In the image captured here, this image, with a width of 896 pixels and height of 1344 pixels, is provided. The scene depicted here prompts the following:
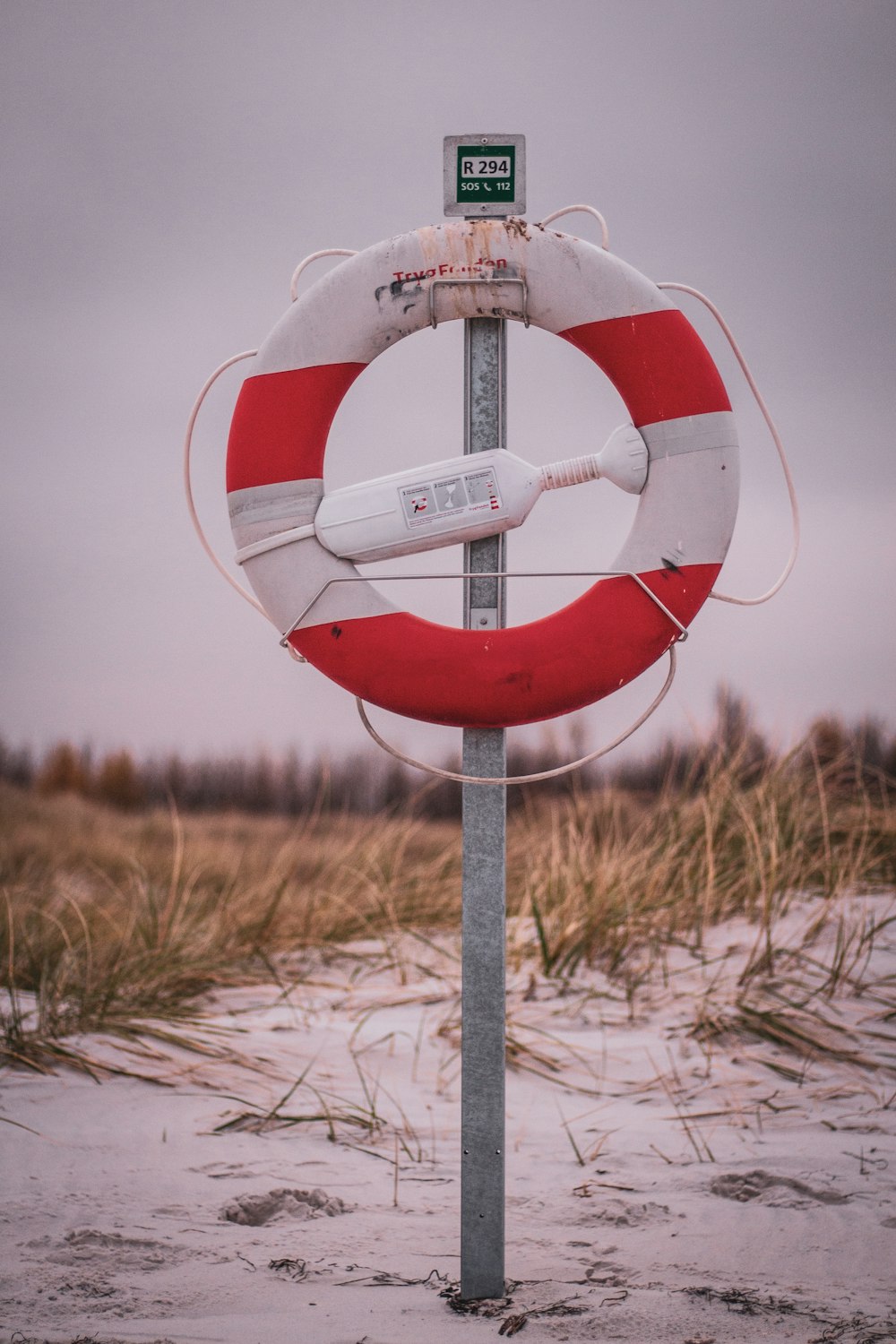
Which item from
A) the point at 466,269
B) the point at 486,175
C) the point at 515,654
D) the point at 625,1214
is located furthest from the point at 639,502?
the point at 625,1214

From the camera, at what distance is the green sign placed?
1795 millimetres

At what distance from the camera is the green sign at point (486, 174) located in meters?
1.79

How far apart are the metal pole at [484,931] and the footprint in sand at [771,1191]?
0.59 metres

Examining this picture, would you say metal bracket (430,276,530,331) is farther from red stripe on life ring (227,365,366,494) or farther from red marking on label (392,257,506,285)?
red stripe on life ring (227,365,366,494)

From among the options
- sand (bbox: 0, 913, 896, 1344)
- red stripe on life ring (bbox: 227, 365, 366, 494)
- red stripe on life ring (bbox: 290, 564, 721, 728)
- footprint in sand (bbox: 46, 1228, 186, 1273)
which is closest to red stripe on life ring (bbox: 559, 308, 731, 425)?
red stripe on life ring (bbox: 290, 564, 721, 728)

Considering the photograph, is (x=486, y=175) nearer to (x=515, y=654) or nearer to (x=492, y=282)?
(x=492, y=282)

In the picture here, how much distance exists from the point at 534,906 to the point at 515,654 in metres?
1.53

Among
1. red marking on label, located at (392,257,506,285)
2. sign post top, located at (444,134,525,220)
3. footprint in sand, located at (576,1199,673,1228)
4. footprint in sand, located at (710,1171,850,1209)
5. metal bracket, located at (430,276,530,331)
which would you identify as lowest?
footprint in sand, located at (576,1199,673,1228)

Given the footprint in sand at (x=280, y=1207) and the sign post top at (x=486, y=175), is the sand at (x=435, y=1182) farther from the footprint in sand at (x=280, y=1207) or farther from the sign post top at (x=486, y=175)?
the sign post top at (x=486, y=175)

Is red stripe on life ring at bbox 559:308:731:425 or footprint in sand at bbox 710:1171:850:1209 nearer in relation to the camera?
red stripe on life ring at bbox 559:308:731:425

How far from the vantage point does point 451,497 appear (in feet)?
5.69

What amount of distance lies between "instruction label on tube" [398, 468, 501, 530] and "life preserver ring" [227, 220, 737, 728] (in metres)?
0.15

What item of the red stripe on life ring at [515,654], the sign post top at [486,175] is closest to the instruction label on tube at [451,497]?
the red stripe on life ring at [515,654]

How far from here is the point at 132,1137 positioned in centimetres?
226
